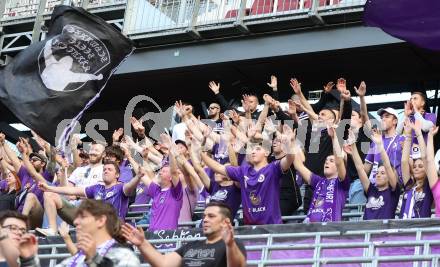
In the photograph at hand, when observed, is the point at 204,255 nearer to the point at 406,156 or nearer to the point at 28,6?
the point at 406,156

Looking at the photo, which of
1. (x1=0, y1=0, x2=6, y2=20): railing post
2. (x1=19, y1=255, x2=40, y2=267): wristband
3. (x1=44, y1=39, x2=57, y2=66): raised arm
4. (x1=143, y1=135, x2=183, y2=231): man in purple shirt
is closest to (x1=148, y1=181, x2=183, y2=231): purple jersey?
(x1=143, y1=135, x2=183, y2=231): man in purple shirt

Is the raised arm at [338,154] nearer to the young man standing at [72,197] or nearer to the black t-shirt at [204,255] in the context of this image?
the black t-shirt at [204,255]

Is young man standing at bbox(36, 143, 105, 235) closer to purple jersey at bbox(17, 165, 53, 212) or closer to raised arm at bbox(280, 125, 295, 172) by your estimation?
purple jersey at bbox(17, 165, 53, 212)

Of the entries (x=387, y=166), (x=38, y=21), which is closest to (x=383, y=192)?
(x=387, y=166)

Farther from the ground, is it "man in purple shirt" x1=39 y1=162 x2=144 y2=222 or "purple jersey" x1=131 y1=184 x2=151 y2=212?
"purple jersey" x1=131 y1=184 x2=151 y2=212

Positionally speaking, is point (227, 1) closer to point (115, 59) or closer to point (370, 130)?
point (115, 59)

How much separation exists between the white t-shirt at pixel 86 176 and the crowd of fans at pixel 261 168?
0.06 ft

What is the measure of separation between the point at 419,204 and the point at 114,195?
3568mm

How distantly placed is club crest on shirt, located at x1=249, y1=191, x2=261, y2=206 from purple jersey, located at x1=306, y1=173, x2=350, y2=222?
0.53m

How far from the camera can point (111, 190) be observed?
12.6 metres

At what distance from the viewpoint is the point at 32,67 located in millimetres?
15219

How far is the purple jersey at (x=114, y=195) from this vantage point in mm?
12459

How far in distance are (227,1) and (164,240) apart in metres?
5.85

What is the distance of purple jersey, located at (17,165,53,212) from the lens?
13.7 meters
